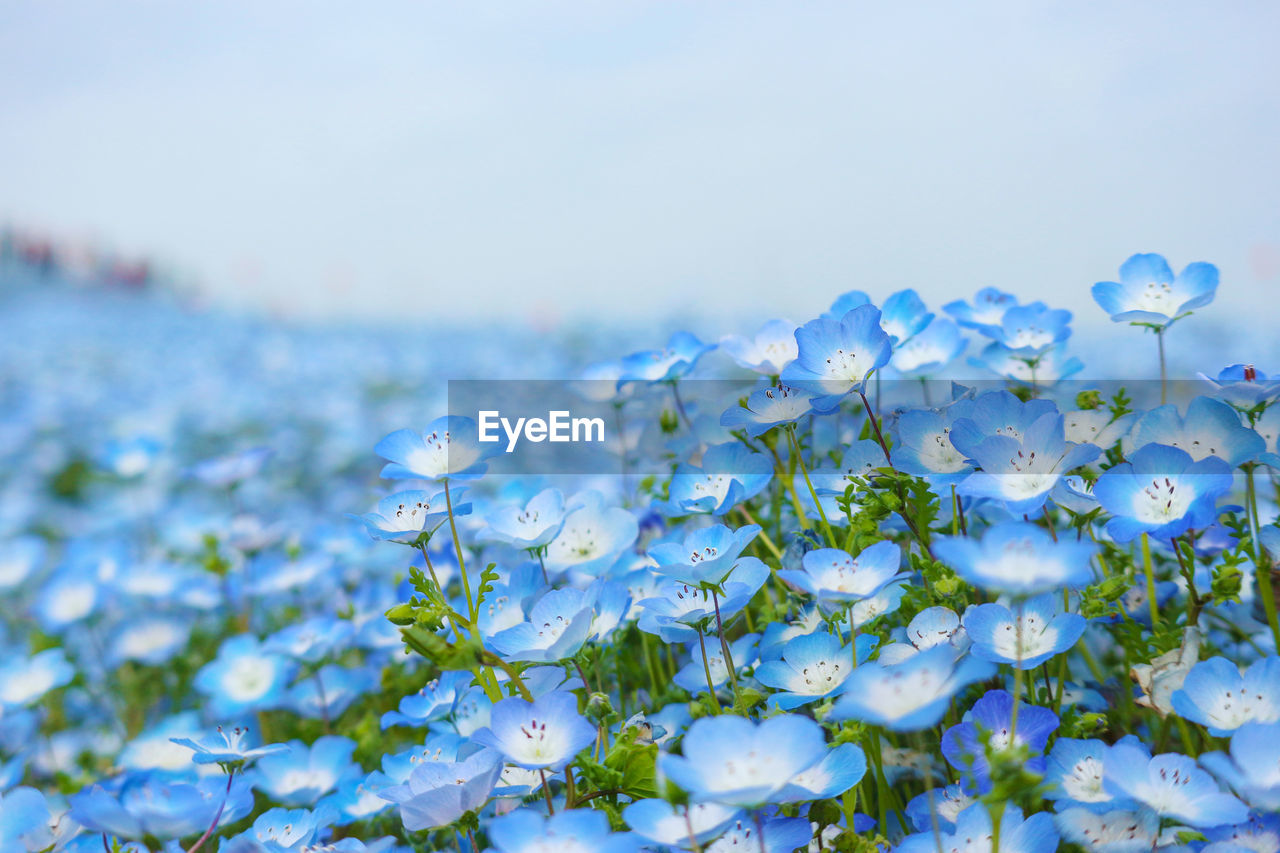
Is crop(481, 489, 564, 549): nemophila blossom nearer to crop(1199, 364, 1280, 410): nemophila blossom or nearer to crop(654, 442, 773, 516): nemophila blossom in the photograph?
crop(654, 442, 773, 516): nemophila blossom

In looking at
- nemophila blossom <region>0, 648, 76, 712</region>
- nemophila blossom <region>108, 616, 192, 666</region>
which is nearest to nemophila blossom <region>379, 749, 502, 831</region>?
nemophila blossom <region>0, 648, 76, 712</region>

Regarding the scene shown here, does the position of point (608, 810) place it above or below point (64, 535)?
above

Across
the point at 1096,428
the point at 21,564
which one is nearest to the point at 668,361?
the point at 1096,428

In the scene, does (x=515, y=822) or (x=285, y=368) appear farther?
(x=285, y=368)

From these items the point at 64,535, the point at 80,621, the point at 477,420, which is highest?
the point at 477,420

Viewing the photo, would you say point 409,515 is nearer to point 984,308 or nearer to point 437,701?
point 437,701

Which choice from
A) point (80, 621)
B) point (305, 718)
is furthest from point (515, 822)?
point (80, 621)

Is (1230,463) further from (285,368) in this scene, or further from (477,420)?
(285,368)
